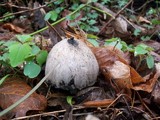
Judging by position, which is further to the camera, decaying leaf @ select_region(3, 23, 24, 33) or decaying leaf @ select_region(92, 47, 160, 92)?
decaying leaf @ select_region(3, 23, 24, 33)

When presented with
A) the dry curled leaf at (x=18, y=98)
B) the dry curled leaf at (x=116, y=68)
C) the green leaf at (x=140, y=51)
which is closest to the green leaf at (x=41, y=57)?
the dry curled leaf at (x=18, y=98)

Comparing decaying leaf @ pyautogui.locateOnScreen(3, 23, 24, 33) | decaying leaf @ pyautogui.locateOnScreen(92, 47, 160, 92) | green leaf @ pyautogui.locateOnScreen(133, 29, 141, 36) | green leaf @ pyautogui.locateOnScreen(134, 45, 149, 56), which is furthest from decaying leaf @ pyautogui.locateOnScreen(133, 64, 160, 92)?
decaying leaf @ pyautogui.locateOnScreen(3, 23, 24, 33)

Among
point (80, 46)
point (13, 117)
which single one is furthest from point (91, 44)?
point (13, 117)

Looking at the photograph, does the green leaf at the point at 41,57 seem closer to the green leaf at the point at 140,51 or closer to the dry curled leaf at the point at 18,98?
the dry curled leaf at the point at 18,98

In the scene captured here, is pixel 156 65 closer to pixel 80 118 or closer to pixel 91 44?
pixel 91 44

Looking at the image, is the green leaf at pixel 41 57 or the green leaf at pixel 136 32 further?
the green leaf at pixel 136 32

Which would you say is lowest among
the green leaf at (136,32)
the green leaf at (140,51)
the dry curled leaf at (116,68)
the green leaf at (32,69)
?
the green leaf at (136,32)

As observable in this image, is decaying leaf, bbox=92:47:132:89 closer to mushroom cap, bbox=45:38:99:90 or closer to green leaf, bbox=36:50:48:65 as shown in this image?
mushroom cap, bbox=45:38:99:90
